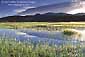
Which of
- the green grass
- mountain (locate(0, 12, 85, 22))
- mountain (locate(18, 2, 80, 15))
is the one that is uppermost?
mountain (locate(18, 2, 80, 15))

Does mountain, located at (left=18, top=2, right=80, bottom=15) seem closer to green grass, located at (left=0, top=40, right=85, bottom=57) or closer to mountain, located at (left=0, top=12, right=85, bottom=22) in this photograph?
mountain, located at (left=0, top=12, right=85, bottom=22)

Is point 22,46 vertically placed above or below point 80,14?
below

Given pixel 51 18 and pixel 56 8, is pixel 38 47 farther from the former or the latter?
pixel 56 8

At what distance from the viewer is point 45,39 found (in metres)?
2.47

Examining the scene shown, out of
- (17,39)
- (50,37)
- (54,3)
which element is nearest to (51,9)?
(54,3)

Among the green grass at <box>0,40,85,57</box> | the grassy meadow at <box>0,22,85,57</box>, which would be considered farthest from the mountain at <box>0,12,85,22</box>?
the green grass at <box>0,40,85,57</box>

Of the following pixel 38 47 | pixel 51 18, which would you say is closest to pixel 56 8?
pixel 51 18

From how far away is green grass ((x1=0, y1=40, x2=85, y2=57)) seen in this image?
2.38 m

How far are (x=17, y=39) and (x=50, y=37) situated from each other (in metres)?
0.35

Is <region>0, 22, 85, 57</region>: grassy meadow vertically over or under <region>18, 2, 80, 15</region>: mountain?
under

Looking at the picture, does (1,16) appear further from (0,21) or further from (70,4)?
(70,4)

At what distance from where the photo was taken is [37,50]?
→ 7.99 feet

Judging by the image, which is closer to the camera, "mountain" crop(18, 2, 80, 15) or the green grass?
the green grass

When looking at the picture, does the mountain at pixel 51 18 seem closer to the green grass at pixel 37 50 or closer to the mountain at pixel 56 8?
the mountain at pixel 56 8
